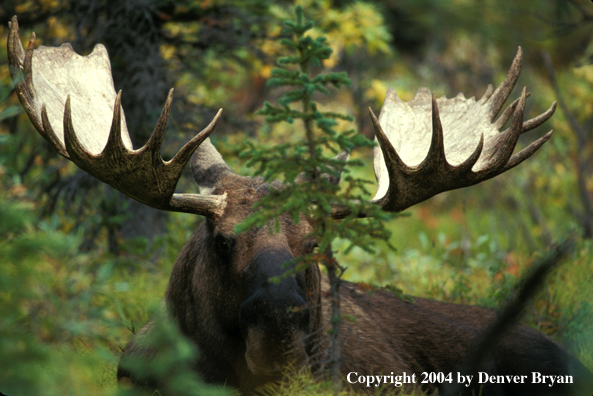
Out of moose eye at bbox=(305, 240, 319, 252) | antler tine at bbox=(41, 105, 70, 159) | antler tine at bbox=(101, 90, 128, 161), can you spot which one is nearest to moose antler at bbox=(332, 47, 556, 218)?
moose eye at bbox=(305, 240, 319, 252)

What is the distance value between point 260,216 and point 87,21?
4771 millimetres

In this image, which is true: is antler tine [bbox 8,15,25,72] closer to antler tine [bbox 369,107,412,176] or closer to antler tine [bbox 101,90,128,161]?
antler tine [bbox 101,90,128,161]

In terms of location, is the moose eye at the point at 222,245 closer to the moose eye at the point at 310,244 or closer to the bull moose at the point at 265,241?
the bull moose at the point at 265,241

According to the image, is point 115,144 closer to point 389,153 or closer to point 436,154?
point 389,153

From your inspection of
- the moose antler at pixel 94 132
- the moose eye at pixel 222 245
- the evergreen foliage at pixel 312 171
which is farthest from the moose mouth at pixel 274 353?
the moose antler at pixel 94 132

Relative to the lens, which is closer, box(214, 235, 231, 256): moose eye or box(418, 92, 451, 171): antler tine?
box(418, 92, 451, 171): antler tine

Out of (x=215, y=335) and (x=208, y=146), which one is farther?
(x=208, y=146)

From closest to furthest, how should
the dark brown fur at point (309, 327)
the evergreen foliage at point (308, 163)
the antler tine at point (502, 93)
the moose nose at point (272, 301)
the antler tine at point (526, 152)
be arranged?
the evergreen foliage at point (308, 163), the moose nose at point (272, 301), the dark brown fur at point (309, 327), the antler tine at point (526, 152), the antler tine at point (502, 93)

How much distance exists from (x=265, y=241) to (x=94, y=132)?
143 cm

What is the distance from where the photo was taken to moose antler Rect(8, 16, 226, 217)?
3312mm

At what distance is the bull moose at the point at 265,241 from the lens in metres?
3.15

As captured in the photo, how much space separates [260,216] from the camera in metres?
2.54

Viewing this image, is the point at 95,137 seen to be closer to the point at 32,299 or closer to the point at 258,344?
the point at 258,344

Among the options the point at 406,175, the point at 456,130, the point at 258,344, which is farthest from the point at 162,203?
the point at 456,130
